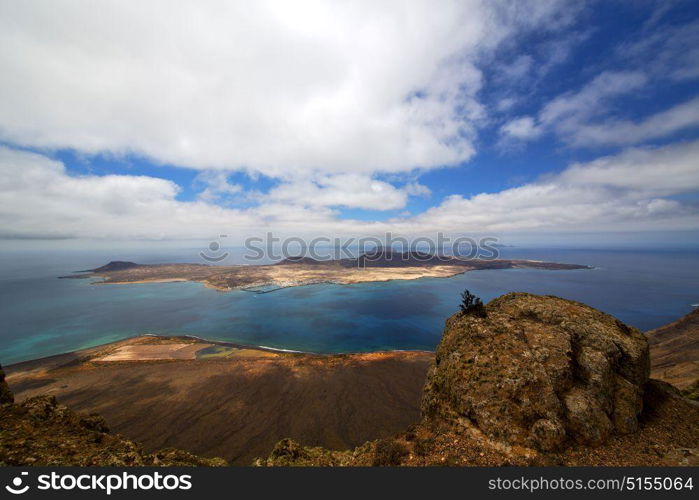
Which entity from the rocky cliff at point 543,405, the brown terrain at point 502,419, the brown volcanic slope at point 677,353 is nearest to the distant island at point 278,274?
the brown terrain at point 502,419

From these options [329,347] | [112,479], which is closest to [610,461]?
[112,479]

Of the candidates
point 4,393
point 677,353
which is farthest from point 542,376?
point 677,353

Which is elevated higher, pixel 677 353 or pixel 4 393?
pixel 4 393

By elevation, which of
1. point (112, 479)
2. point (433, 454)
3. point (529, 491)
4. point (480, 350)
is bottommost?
point (433, 454)

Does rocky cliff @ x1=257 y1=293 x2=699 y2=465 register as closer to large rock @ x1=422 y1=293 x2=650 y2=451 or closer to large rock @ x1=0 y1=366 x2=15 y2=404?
large rock @ x1=422 y1=293 x2=650 y2=451

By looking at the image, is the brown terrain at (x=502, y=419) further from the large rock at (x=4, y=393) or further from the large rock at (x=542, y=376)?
the large rock at (x=4, y=393)

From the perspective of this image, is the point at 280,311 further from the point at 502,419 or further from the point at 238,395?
the point at 502,419

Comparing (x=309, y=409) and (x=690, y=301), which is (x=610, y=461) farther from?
(x=690, y=301)
